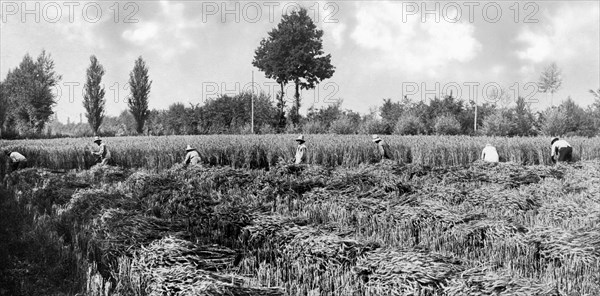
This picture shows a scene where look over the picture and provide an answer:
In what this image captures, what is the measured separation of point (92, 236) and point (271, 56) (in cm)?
3816

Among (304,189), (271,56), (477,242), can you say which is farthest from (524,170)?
(271,56)

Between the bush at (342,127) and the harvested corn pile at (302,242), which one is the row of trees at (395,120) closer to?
the bush at (342,127)

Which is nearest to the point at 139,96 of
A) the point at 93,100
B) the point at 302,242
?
the point at 93,100

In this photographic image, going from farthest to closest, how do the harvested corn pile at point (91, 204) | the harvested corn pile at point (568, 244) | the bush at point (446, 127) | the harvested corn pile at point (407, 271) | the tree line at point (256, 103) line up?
the tree line at point (256, 103) → the bush at point (446, 127) → the harvested corn pile at point (91, 204) → the harvested corn pile at point (568, 244) → the harvested corn pile at point (407, 271)

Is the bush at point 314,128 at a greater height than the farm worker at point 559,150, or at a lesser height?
greater

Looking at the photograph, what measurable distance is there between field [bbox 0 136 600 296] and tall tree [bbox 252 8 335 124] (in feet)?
104

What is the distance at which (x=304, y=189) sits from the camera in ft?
28.4

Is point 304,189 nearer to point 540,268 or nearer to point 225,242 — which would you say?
point 225,242

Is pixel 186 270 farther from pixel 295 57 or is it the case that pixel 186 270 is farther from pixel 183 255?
pixel 295 57

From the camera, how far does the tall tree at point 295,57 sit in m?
41.0

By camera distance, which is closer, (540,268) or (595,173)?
(540,268)

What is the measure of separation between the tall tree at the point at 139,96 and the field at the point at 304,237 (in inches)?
1438

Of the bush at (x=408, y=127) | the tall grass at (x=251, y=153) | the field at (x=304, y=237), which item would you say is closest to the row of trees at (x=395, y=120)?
the bush at (x=408, y=127)

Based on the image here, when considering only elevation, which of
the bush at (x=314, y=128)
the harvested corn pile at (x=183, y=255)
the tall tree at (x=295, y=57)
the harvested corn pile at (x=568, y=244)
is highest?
the tall tree at (x=295, y=57)
